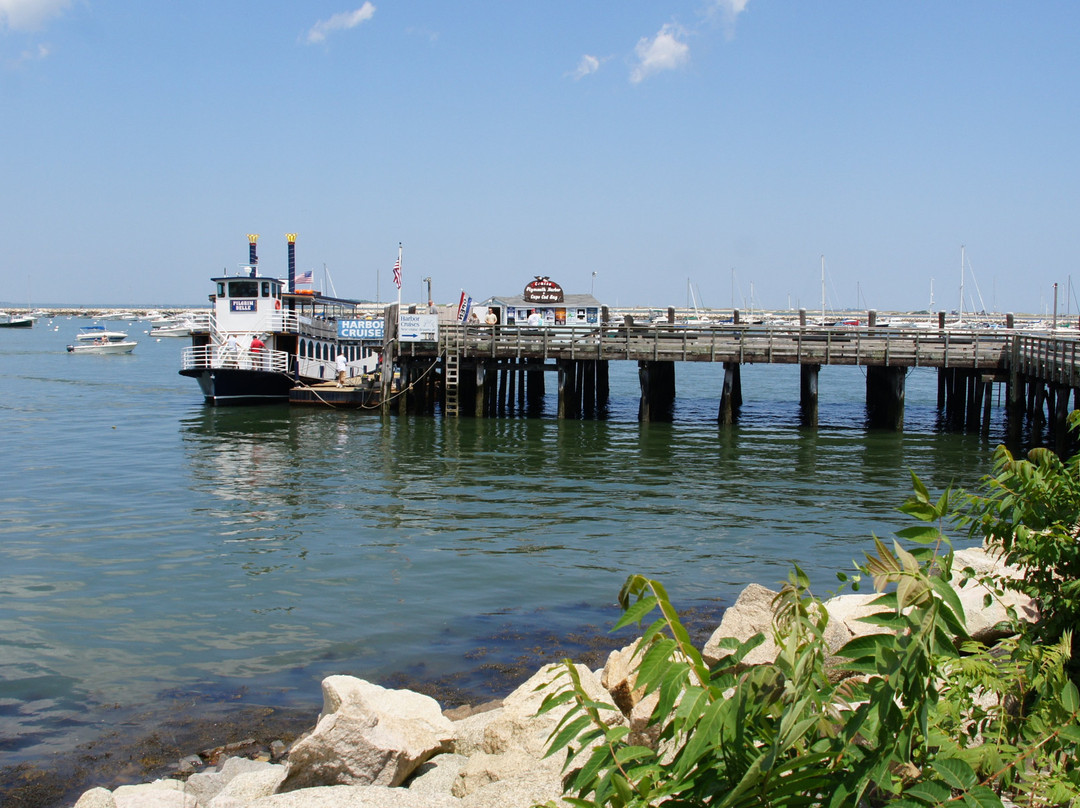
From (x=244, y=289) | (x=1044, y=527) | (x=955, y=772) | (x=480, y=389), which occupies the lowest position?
(x=480, y=389)

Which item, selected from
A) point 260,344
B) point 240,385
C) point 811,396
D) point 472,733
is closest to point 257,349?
point 260,344

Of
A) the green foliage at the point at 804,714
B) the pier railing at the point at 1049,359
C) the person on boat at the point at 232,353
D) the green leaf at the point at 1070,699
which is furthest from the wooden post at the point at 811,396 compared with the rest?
the green foliage at the point at 804,714

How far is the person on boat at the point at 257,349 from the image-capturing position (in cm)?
4208

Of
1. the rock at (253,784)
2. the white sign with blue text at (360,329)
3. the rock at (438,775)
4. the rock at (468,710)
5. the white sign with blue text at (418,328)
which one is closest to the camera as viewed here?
the rock at (438,775)

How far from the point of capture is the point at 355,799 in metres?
5.82

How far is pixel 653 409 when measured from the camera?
40375 mm

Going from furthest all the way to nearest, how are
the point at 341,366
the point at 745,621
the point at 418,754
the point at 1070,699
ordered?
the point at 341,366, the point at 745,621, the point at 418,754, the point at 1070,699

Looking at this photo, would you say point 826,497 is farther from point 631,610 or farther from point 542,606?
point 631,610

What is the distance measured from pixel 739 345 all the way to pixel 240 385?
22.4 m

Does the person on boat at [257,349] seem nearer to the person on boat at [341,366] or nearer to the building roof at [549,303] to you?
the person on boat at [341,366]

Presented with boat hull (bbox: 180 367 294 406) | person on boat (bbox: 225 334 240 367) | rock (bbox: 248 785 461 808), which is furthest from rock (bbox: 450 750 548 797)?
person on boat (bbox: 225 334 240 367)

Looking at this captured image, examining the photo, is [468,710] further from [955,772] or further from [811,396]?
[811,396]

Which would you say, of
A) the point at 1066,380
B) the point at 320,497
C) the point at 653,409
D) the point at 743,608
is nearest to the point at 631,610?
the point at 743,608

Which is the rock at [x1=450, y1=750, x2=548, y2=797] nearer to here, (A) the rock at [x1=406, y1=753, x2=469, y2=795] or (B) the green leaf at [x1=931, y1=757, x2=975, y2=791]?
(A) the rock at [x1=406, y1=753, x2=469, y2=795]
